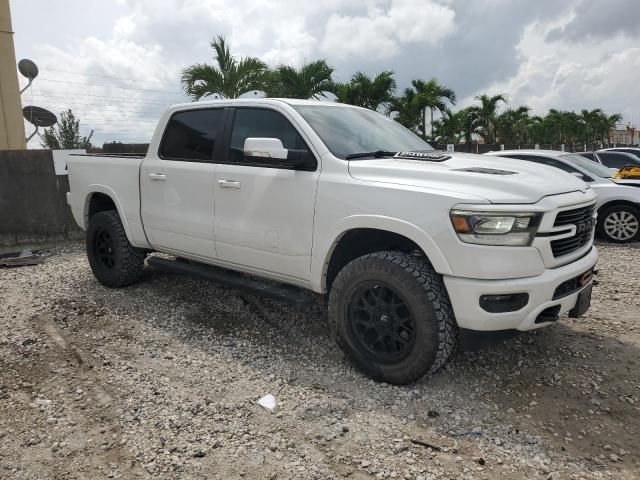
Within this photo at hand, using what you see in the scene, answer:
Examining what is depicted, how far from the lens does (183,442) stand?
2.86 m

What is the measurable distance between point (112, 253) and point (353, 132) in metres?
3.04

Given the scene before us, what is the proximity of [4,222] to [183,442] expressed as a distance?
6595mm

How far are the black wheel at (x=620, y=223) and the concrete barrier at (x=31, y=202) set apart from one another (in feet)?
27.9

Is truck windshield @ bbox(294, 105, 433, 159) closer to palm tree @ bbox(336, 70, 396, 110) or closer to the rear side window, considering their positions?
the rear side window

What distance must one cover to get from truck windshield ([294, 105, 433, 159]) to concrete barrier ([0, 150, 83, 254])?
5.73 metres

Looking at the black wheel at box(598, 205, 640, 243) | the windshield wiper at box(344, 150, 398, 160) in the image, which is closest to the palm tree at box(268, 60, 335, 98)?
the black wheel at box(598, 205, 640, 243)

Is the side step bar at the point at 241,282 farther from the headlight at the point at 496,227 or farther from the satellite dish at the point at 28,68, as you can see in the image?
the satellite dish at the point at 28,68

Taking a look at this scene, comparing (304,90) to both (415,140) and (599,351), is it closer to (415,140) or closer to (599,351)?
(415,140)

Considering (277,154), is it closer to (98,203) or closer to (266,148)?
(266,148)

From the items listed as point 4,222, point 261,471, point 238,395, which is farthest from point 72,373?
point 4,222

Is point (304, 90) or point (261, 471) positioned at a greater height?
point (304, 90)

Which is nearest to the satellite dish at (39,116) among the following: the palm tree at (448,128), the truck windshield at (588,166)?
the truck windshield at (588,166)

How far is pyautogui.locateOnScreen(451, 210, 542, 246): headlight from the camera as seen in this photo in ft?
9.69

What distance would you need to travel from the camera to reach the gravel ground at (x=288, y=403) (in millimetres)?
2688
